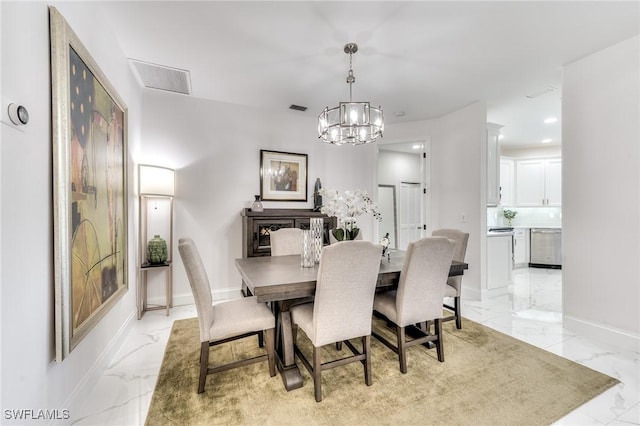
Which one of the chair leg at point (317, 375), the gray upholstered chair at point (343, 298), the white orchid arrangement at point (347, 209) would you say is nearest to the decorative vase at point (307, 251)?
the white orchid arrangement at point (347, 209)

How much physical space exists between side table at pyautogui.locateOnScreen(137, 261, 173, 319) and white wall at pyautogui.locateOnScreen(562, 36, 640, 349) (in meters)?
4.29

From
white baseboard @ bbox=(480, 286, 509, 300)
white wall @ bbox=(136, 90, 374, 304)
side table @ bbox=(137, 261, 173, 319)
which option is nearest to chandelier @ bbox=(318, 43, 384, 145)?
white wall @ bbox=(136, 90, 374, 304)

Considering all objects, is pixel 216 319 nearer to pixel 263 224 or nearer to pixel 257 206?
pixel 263 224

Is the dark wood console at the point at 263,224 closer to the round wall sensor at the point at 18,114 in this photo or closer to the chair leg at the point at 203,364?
the chair leg at the point at 203,364

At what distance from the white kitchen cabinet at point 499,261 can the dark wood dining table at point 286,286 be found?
1.92 m

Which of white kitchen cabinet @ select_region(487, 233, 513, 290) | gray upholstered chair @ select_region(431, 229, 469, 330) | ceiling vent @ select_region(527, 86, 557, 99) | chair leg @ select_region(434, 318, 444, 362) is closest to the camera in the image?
chair leg @ select_region(434, 318, 444, 362)

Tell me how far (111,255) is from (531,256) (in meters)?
7.25

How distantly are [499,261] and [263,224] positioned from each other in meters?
3.42

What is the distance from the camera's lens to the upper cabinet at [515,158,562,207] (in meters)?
6.01

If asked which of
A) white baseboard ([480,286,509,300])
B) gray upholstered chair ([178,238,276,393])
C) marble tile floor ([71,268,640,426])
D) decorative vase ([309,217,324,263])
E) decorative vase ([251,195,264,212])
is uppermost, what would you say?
decorative vase ([251,195,264,212])

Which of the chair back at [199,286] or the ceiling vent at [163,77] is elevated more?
the ceiling vent at [163,77]

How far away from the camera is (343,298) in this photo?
5.80ft

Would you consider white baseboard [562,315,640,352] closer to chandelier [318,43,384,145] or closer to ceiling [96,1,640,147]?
ceiling [96,1,640,147]

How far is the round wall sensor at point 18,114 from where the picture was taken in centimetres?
112
